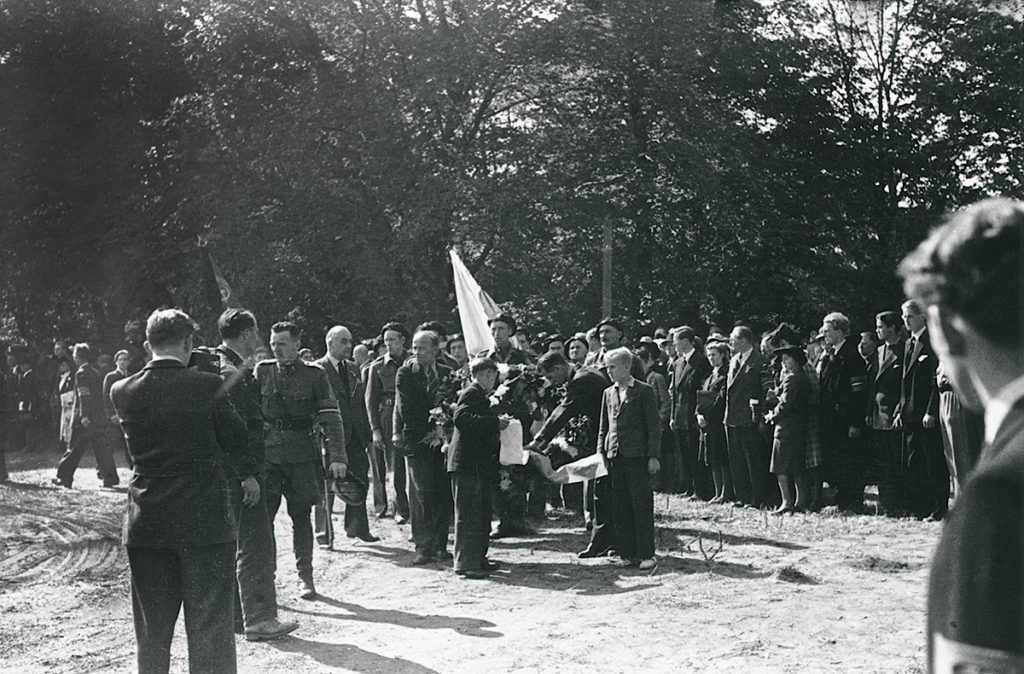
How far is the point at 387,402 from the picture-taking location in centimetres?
1295

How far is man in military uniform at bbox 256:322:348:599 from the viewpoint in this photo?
8.47 m

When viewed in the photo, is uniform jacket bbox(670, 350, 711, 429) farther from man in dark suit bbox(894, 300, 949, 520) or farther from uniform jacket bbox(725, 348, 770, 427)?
man in dark suit bbox(894, 300, 949, 520)

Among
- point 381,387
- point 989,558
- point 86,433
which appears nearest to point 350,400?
point 381,387

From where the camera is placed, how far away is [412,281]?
2780 cm

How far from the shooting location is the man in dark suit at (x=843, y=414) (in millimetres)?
12633

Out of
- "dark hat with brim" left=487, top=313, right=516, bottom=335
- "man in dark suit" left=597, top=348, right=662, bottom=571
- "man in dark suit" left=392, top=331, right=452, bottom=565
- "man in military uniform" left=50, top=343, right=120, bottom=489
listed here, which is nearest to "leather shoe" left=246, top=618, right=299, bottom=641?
"man in dark suit" left=392, top=331, right=452, bottom=565

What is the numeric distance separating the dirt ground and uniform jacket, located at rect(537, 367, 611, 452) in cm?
111

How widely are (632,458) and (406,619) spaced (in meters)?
2.59

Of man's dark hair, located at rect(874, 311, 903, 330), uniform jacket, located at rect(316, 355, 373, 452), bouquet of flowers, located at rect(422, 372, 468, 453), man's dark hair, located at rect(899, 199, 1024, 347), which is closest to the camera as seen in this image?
man's dark hair, located at rect(899, 199, 1024, 347)

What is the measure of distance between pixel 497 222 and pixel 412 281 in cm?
280

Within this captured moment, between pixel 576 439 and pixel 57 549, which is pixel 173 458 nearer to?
pixel 576 439

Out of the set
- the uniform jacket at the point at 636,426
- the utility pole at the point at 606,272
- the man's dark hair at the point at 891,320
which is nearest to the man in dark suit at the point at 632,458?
the uniform jacket at the point at 636,426

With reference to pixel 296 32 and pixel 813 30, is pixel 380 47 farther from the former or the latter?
pixel 813 30

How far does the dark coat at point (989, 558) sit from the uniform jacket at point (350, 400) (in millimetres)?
10239
